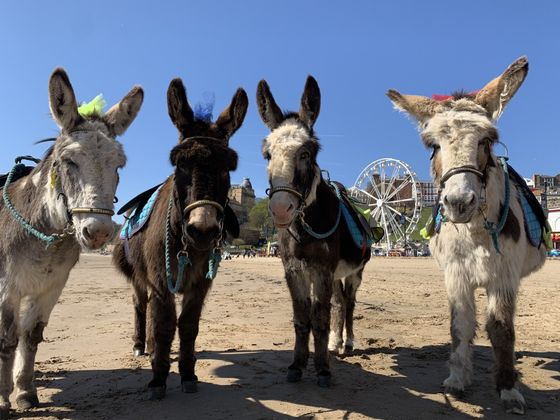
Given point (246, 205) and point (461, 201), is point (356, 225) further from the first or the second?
point (246, 205)

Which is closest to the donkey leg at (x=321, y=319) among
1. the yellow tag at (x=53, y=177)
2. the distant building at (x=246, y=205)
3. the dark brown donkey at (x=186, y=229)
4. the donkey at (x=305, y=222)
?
the donkey at (x=305, y=222)

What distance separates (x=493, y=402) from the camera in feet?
13.7

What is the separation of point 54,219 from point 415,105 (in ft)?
12.5

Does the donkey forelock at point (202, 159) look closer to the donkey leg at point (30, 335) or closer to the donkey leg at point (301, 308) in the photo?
the donkey leg at point (301, 308)

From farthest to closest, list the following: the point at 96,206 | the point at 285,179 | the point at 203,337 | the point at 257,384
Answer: the point at 203,337 → the point at 257,384 → the point at 285,179 → the point at 96,206

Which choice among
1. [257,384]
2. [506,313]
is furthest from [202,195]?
[506,313]

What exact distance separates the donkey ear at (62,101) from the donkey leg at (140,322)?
9.52ft

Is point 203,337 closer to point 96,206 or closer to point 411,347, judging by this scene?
point 411,347

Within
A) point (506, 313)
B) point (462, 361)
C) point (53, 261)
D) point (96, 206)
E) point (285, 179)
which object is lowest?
point (462, 361)

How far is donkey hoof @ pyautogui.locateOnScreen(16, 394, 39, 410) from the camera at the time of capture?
160 inches

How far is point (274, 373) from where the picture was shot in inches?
203

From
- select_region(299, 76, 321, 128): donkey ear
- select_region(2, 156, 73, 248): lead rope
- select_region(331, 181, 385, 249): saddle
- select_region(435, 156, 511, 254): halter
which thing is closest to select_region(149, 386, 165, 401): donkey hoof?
select_region(2, 156, 73, 248): lead rope

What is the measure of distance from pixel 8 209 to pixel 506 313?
5.05m

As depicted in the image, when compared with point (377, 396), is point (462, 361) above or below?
above
